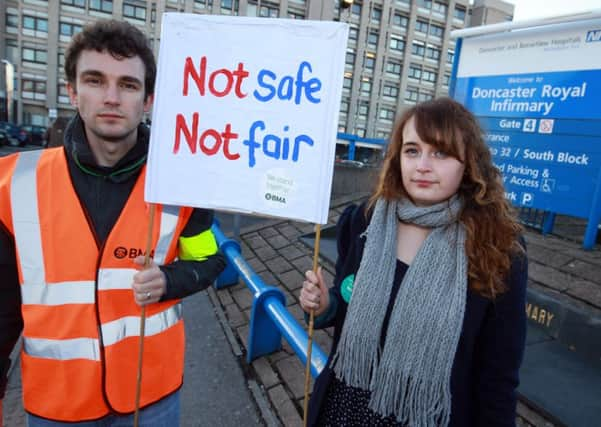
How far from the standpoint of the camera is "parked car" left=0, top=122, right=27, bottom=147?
2083 centimetres

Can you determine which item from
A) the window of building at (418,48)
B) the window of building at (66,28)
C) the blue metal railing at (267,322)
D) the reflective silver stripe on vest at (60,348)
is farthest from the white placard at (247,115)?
the window of building at (418,48)

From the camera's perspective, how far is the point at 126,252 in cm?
139

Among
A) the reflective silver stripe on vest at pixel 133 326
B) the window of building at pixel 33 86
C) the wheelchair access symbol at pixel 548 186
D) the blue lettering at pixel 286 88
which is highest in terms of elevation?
the window of building at pixel 33 86

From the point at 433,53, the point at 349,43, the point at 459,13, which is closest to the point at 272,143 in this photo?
the point at 349,43

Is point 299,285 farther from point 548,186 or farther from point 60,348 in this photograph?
point 60,348

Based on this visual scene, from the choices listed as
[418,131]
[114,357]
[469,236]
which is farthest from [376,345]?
[114,357]

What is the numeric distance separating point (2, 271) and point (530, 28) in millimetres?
5193

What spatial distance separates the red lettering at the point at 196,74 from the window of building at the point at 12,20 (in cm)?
4054

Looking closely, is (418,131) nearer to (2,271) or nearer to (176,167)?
(176,167)

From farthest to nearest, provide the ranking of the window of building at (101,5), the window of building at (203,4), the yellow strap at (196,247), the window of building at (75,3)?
1. the window of building at (203,4)
2. the window of building at (101,5)
3. the window of building at (75,3)
4. the yellow strap at (196,247)

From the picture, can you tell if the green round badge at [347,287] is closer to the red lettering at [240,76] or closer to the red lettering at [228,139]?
the red lettering at [228,139]

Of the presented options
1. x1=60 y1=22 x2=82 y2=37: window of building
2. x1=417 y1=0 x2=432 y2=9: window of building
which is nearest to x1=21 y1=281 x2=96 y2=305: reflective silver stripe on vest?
x1=60 y1=22 x2=82 y2=37: window of building

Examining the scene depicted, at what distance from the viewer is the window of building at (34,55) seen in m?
31.5

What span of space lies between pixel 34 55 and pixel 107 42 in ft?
128
